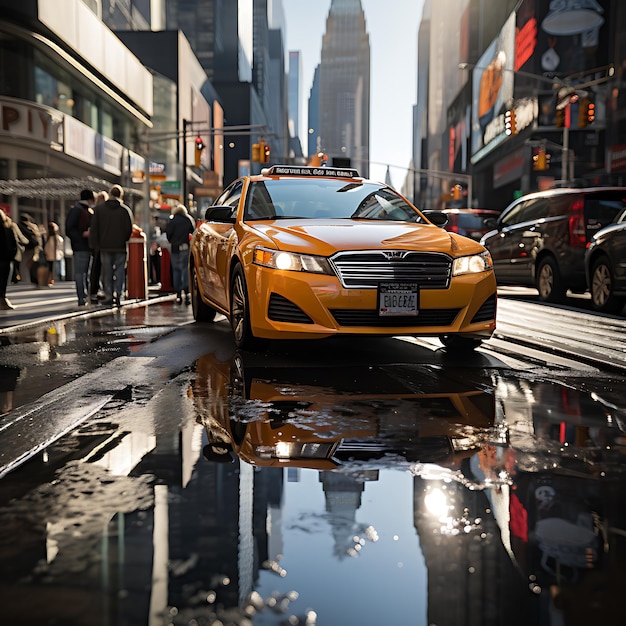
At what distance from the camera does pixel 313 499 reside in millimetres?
3035

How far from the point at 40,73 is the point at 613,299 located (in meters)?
23.8

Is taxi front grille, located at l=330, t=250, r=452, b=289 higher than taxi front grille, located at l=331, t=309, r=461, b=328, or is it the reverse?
taxi front grille, located at l=330, t=250, r=452, b=289

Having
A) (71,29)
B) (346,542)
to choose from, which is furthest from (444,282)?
(71,29)

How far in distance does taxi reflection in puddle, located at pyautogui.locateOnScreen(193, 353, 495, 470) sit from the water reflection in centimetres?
2

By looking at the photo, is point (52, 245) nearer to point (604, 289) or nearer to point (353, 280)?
point (604, 289)

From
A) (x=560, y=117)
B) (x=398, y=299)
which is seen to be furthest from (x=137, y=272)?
(x=560, y=117)

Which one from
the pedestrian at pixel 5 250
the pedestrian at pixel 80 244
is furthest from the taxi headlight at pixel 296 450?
the pedestrian at pixel 80 244

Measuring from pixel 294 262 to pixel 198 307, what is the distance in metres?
4.25

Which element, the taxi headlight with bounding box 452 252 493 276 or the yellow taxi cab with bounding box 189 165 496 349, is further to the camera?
the taxi headlight with bounding box 452 252 493 276

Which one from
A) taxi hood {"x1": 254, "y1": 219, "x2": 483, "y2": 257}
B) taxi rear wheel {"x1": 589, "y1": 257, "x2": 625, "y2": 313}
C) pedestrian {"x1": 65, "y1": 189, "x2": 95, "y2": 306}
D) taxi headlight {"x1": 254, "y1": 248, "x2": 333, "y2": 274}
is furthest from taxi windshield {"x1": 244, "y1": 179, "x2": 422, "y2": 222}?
pedestrian {"x1": 65, "y1": 189, "x2": 95, "y2": 306}

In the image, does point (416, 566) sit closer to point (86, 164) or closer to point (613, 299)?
point (613, 299)

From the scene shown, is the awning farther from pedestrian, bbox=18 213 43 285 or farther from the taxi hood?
the taxi hood

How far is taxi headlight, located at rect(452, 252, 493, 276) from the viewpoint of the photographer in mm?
6781

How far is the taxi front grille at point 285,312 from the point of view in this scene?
6.52 meters
